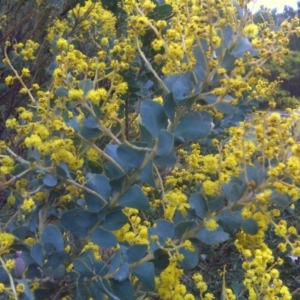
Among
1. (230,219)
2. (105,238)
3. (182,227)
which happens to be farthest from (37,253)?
(230,219)

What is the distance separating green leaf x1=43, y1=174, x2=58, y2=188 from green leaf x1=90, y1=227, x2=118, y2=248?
0.18m

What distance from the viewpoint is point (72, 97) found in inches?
59.2

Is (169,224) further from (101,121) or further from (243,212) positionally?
(101,121)

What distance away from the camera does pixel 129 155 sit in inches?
58.2

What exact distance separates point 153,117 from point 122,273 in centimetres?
43

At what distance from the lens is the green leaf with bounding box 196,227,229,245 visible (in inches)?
58.6

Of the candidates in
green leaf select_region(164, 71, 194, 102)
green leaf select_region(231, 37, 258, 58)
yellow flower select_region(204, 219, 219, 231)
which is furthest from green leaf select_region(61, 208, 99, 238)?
green leaf select_region(231, 37, 258, 58)

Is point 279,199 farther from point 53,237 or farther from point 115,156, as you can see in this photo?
point 53,237

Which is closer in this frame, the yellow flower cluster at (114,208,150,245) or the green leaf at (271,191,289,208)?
the green leaf at (271,191,289,208)

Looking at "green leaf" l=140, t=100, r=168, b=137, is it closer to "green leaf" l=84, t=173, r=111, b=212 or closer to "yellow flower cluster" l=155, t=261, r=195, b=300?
"green leaf" l=84, t=173, r=111, b=212

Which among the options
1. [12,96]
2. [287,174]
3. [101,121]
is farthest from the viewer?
[12,96]

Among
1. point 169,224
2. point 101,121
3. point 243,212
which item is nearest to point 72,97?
point 101,121

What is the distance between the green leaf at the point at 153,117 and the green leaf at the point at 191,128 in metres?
0.04

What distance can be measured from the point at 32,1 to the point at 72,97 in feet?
5.60
